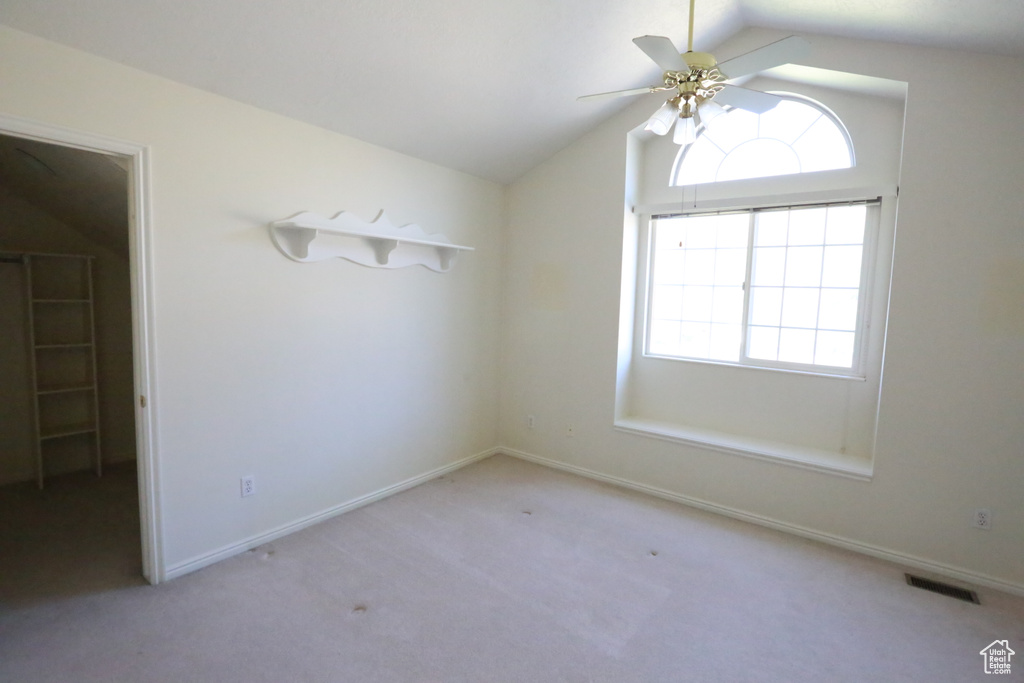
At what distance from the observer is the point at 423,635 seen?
207 centimetres

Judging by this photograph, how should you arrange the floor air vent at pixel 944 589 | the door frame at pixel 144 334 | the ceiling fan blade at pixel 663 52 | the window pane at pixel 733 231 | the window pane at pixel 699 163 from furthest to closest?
the window pane at pixel 699 163 → the window pane at pixel 733 231 → the floor air vent at pixel 944 589 → the door frame at pixel 144 334 → the ceiling fan blade at pixel 663 52

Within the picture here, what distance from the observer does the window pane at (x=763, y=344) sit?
347cm

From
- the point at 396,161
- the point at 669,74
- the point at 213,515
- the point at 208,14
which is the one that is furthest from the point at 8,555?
the point at 669,74

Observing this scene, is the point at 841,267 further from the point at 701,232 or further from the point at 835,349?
the point at 701,232

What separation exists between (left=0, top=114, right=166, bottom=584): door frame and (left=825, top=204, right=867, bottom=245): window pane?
3886 mm

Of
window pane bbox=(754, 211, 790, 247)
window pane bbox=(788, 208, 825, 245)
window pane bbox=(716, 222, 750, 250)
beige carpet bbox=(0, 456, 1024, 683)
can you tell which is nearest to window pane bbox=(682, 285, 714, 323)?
window pane bbox=(716, 222, 750, 250)

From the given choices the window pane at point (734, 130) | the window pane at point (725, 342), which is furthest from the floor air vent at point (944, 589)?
the window pane at point (734, 130)

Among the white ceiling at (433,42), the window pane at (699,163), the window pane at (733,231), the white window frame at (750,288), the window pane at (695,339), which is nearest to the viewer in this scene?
the white ceiling at (433,42)

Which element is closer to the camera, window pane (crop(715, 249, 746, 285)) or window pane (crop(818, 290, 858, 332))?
window pane (crop(818, 290, 858, 332))

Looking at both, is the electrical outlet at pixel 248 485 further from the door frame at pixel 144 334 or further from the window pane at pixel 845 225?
the window pane at pixel 845 225

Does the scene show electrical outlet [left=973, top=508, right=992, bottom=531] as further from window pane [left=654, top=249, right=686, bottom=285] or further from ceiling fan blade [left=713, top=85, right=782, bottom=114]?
ceiling fan blade [left=713, top=85, right=782, bottom=114]

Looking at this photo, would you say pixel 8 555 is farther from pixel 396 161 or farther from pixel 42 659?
pixel 396 161

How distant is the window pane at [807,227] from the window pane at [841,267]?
0.11 meters

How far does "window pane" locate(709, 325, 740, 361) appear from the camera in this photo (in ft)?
11.8
